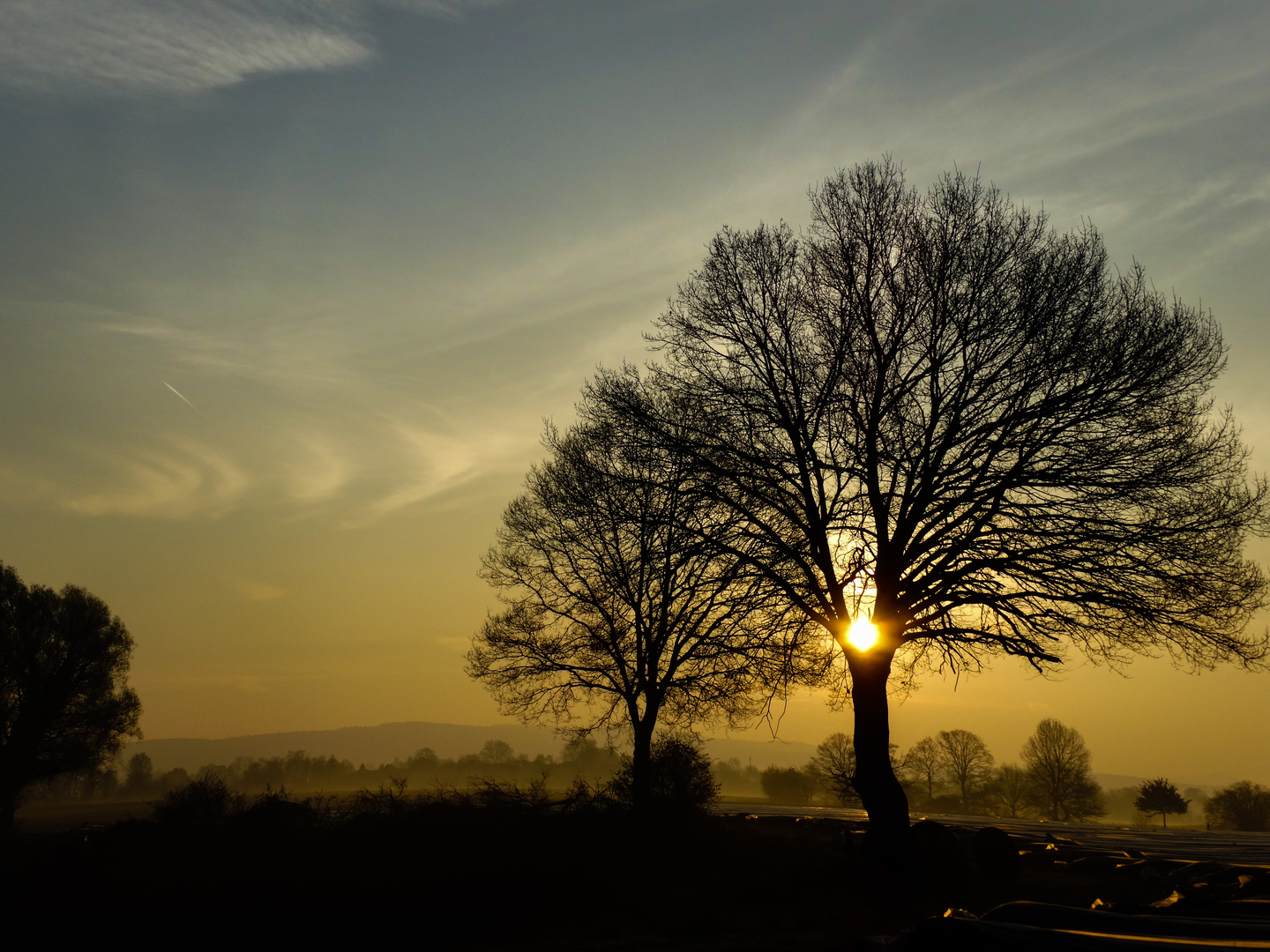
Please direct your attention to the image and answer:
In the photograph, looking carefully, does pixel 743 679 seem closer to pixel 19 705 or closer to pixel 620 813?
pixel 620 813

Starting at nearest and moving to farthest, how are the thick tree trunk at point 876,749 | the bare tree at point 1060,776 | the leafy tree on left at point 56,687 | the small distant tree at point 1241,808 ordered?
the thick tree trunk at point 876,749 → the leafy tree on left at point 56,687 → the small distant tree at point 1241,808 → the bare tree at point 1060,776

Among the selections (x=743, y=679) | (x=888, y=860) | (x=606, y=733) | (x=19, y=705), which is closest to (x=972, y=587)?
(x=888, y=860)

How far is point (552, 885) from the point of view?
38.1 ft

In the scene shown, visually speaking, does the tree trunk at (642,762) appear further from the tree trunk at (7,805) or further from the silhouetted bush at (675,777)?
the tree trunk at (7,805)

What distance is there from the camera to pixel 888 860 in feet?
39.1

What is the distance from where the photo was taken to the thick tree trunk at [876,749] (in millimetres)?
12188

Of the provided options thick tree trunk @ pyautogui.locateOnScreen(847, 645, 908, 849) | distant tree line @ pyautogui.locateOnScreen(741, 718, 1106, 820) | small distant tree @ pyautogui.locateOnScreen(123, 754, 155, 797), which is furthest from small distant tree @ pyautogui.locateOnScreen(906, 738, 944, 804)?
small distant tree @ pyautogui.locateOnScreen(123, 754, 155, 797)

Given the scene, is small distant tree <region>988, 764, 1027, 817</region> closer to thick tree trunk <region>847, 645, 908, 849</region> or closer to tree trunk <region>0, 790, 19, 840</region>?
thick tree trunk <region>847, 645, 908, 849</region>

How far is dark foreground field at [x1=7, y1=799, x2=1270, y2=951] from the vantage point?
9.44 m

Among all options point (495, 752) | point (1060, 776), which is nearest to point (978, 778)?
point (1060, 776)

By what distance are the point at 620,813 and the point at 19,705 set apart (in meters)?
42.0

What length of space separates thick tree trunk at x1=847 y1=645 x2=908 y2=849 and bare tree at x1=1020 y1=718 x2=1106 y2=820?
6684 centimetres

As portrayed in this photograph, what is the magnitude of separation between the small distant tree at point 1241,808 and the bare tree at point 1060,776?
10.7 metres

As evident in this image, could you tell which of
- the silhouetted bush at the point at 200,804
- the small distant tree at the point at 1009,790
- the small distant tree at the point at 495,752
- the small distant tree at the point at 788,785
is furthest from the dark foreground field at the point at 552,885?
the small distant tree at the point at 495,752
